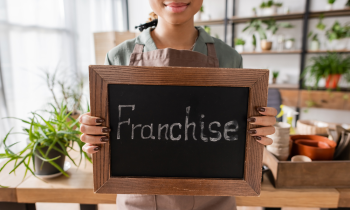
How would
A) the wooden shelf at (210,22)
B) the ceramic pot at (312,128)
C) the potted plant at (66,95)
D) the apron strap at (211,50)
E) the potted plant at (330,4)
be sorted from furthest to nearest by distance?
the wooden shelf at (210,22) → the potted plant at (330,4) → the potted plant at (66,95) → the ceramic pot at (312,128) → the apron strap at (211,50)

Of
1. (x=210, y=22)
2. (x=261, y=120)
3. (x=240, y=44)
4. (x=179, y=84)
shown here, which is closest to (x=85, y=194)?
(x=179, y=84)

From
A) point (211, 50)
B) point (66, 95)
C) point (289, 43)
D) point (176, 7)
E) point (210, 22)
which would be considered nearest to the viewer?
point (176, 7)

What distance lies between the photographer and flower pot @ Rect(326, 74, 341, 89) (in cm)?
306

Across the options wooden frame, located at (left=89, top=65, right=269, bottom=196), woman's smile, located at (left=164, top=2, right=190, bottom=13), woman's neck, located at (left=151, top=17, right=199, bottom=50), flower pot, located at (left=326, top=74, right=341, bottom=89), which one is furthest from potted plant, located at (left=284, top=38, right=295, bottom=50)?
wooden frame, located at (left=89, top=65, right=269, bottom=196)

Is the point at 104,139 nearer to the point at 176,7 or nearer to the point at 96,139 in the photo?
the point at 96,139

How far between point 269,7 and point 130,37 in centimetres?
203

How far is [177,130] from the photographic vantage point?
679mm

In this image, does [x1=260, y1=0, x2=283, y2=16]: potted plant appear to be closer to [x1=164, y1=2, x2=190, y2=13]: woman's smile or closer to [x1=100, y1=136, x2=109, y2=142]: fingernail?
[x1=164, y1=2, x2=190, y2=13]: woman's smile

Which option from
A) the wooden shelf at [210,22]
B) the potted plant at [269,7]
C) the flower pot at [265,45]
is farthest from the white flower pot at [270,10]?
the wooden shelf at [210,22]

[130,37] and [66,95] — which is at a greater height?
[130,37]

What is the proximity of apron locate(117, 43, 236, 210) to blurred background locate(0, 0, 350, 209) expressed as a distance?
1244mm

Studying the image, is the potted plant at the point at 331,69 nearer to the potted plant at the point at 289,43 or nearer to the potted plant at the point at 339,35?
the potted plant at the point at 339,35

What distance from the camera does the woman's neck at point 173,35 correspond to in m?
0.91

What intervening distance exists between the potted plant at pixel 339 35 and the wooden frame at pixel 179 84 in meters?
3.19
